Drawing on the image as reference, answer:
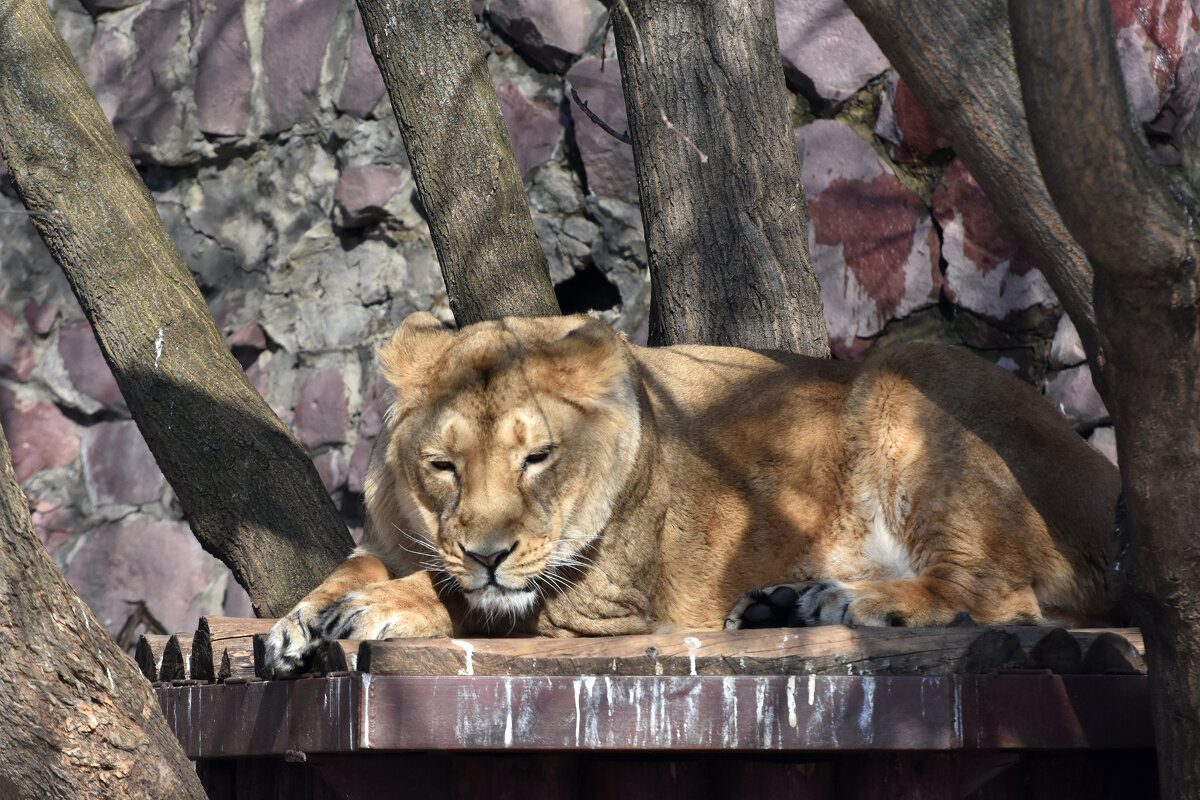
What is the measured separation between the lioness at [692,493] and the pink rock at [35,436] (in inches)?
148

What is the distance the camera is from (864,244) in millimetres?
5672

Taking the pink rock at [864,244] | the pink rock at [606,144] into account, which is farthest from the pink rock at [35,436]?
the pink rock at [864,244]

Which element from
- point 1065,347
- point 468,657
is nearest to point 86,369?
point 1065,347

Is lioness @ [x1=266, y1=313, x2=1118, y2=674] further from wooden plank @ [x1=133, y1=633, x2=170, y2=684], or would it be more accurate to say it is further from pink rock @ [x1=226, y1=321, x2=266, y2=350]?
pink rock @ [x1=226, y1=321, x2=266, y2=350]

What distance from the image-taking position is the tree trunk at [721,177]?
14.6 feet

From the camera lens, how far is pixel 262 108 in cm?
657

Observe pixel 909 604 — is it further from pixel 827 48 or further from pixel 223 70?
pixel 223 70

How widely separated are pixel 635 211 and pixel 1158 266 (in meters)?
4.18

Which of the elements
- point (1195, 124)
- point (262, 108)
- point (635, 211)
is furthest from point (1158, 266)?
point (262, 108)

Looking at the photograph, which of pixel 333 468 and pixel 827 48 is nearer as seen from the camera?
pixel 827 48

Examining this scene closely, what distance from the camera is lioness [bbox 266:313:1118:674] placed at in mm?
3055

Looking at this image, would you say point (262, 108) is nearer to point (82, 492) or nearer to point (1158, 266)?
point (82, 492)

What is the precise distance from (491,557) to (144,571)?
13.4ft

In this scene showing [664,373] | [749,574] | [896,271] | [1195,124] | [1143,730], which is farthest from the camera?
[896,271]
